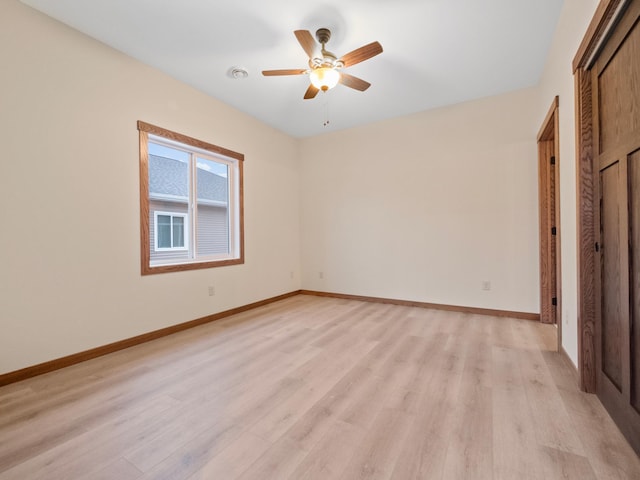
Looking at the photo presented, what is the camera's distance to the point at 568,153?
81.3 inches

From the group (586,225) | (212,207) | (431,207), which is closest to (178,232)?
(212,207)

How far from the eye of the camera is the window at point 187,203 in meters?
2.85

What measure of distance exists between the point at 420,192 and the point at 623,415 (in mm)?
2965

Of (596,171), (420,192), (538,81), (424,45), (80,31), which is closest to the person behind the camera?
(596,171)

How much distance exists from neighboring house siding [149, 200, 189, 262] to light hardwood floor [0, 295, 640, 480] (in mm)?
926

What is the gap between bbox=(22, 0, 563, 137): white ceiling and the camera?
209cm

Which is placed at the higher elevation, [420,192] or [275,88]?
[275,88]

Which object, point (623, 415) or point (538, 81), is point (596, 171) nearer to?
point (623, 415)

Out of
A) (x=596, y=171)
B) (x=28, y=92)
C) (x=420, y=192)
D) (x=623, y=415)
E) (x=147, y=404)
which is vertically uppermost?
(x=28, y=92)

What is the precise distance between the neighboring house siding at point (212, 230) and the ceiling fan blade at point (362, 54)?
2364 millimetres

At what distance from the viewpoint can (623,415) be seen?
1355 millimetres

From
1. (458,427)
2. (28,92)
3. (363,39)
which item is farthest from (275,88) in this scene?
(458,427)

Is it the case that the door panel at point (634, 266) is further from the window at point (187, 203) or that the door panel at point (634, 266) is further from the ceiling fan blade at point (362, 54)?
the window at point (187, 203)

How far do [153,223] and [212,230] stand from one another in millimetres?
774
